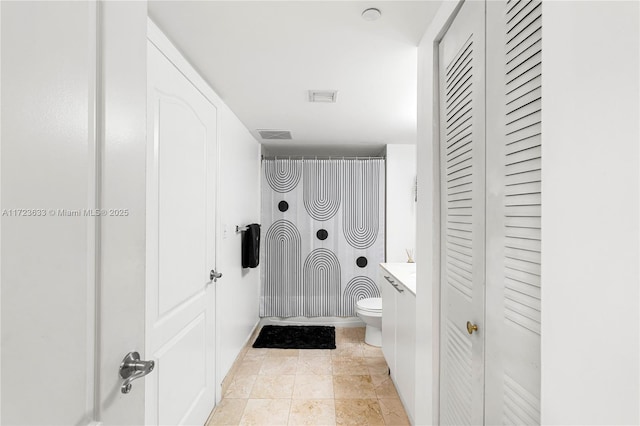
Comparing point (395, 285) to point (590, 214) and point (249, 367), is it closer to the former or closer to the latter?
point (249, 367)

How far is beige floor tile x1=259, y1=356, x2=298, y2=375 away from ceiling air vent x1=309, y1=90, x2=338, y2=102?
2198mm

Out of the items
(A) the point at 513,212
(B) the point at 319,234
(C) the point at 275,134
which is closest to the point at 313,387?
(B) the point at 319,234

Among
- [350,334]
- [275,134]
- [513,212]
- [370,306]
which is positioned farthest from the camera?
[350,334]

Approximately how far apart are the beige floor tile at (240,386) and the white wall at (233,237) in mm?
127

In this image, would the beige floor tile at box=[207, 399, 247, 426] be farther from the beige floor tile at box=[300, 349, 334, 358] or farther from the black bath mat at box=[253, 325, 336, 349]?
the black bath mat at box=[253, 325, 336, 349]

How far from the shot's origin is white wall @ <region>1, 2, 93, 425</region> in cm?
46

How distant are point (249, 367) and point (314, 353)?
0.63m

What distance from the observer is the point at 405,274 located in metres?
2.47

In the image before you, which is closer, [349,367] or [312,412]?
[312,412]

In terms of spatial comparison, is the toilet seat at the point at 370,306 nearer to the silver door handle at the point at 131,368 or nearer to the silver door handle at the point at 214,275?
the silver door handle at the point at 214,275

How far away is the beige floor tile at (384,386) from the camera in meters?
2.42

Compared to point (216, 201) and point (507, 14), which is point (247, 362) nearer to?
point (216, 201)

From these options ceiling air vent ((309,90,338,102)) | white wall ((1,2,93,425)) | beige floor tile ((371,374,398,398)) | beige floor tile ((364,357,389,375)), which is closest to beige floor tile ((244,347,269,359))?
beige floor tile ((364,357,389,375))

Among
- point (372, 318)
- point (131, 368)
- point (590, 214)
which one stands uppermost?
point (590, 214)
